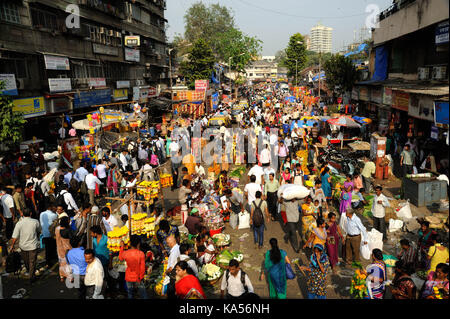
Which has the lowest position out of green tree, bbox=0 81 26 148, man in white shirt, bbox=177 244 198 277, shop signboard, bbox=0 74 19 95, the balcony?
man in white shirt, bbox=177 244 198 277

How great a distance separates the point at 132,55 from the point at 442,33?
28.0 metres

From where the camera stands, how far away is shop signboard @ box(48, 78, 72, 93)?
19527 mm

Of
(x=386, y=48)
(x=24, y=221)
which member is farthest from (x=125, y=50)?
(x=24, y=221)

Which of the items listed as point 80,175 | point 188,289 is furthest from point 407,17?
point 188,289

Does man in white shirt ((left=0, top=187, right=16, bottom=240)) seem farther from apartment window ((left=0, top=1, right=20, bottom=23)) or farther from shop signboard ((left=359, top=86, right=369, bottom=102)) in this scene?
shop signboard ((left=359, top=86, right=369, bottom=102))

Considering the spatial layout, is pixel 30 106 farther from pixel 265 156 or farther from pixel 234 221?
pixel 234 221

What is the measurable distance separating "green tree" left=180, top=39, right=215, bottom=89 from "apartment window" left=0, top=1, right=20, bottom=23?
103 ft

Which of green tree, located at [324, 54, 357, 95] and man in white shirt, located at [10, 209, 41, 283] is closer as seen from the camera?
man in white shirt, located at [10, 209, 41, 283]

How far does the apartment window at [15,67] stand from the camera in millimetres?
16828

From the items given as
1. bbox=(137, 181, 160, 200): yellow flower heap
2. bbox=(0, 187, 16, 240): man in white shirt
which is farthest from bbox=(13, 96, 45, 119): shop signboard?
bbox=(137, 181, 160, 200): yellow flower heap

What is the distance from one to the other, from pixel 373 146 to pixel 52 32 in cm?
1999

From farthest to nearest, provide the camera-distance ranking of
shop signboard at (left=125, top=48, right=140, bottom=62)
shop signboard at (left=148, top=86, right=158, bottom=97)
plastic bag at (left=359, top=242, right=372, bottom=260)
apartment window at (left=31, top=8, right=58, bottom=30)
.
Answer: shop signboard at (left=148, top=86, right=158, bottom=97), shop signboard at (left=125, top=48, right=140, bottom=62), apartment window at (left=31, top=8, right=58, bottom=30), plastic bag at (left=359, top=242, right=372, bottom=260)

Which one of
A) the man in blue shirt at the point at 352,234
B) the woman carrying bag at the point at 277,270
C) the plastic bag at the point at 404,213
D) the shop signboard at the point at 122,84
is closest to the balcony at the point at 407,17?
the plastic bag at the point at 404,213
